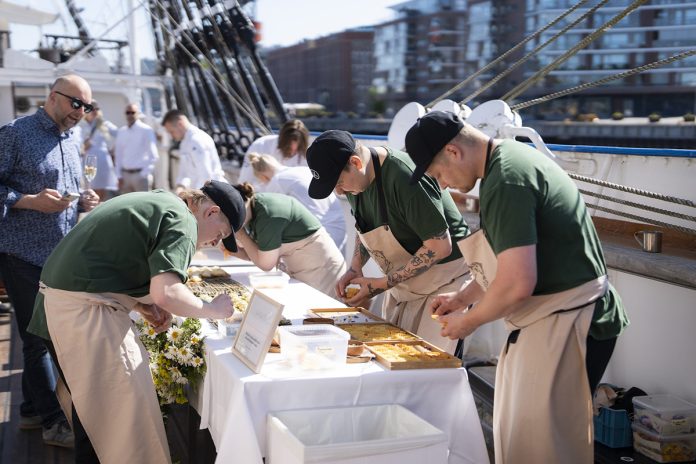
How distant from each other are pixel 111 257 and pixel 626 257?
2.47 metres

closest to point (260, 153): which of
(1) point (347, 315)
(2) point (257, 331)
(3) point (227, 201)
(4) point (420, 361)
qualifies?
(1) point (347, 315)

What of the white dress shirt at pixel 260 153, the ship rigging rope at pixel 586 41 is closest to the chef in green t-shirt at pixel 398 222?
the ship rigging rope at pixel 586 41

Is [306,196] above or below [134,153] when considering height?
above

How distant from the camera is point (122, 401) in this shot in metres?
3.25

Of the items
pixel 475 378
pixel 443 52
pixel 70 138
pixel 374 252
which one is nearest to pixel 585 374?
pixel 374 252

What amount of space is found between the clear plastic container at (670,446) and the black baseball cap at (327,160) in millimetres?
1871

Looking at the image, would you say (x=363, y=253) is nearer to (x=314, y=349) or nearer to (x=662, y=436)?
(x=314, y=349)

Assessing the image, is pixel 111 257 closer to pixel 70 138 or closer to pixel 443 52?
pixel 70 138

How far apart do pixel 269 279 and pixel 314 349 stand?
1662 millimetres

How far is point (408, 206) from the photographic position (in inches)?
140

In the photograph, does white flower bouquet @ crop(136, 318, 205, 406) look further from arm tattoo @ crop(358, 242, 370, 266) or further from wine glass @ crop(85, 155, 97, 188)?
wine glass @ crop(85, 155, 97, 188)

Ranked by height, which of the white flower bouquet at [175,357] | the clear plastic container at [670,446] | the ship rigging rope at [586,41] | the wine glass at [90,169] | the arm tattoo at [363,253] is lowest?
the clear plastic container at [670,446]

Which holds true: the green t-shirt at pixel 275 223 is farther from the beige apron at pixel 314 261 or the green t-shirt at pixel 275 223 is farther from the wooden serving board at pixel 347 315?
the wooden serving board at pixel 347 315

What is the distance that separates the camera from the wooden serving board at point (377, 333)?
3260mm
